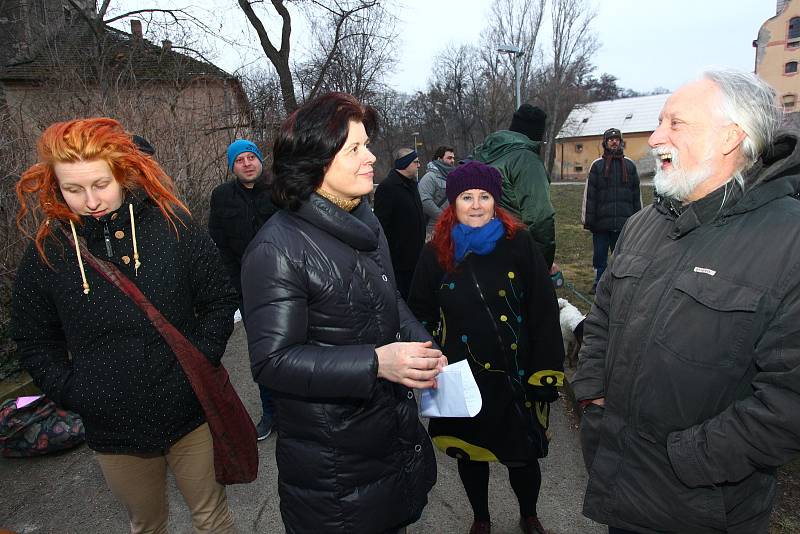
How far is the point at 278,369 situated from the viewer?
1.59 meters

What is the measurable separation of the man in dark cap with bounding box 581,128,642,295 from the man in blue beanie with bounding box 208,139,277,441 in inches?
178

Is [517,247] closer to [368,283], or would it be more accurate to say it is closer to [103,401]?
[368,283]

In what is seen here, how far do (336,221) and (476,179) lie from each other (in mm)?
1125

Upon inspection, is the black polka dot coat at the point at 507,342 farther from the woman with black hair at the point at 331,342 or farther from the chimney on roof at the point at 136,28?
the chimney on roof at the point at 136,28

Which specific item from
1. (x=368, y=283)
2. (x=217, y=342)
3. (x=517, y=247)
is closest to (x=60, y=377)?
(x=217, y=342)

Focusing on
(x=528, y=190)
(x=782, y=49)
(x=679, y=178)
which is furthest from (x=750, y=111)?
(x=782, y=49)

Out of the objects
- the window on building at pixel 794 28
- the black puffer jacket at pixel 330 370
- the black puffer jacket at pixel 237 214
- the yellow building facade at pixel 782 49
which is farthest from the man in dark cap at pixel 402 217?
the window on building at pixel 794 28

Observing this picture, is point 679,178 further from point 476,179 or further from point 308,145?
point 308,145

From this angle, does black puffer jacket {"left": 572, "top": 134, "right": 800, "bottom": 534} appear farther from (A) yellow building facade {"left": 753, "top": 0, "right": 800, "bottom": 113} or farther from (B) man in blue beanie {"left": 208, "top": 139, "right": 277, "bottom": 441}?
(A) yellow building facade {"left": 753, "top": 0, "right": 800, "bottom": 113}

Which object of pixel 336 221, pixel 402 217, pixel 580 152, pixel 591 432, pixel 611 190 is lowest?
pixel 591 432

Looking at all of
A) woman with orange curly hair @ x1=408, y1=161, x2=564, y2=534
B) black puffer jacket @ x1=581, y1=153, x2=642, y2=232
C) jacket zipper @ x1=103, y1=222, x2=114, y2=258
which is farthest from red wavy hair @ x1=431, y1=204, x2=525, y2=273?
black puffer jacket @ x1=581, y1=153, x2=642, y2=232

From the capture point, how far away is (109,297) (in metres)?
1.97

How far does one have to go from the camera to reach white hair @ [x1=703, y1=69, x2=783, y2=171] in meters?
1.59

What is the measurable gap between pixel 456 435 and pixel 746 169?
68.7 inches
